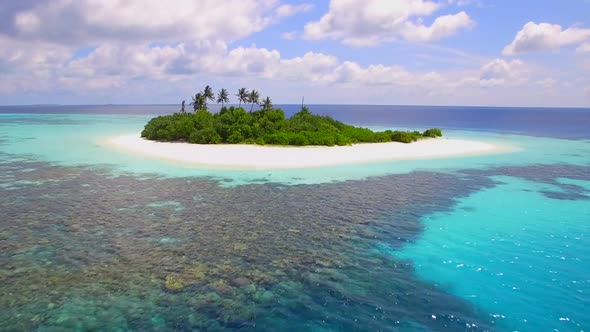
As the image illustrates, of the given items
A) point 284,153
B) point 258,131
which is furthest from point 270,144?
point 284,153

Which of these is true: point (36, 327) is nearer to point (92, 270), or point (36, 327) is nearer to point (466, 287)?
point (92, 270)

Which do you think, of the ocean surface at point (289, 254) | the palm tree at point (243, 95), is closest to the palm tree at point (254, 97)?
the palm tree at point (243, 95)

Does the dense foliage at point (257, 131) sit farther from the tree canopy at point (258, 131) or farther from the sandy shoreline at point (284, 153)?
the sandy shoreline at point (284, 153)

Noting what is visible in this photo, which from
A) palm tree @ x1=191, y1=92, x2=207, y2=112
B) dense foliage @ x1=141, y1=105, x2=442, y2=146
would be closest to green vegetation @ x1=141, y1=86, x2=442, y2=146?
dense foliage @ x1=141, y1=105, x2=442, y2=146

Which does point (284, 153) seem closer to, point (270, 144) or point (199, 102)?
point (270, 144)

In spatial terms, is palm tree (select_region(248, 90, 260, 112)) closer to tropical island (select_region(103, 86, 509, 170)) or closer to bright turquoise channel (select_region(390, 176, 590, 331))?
tropical island (select_region(103, 86, 509, 170))
